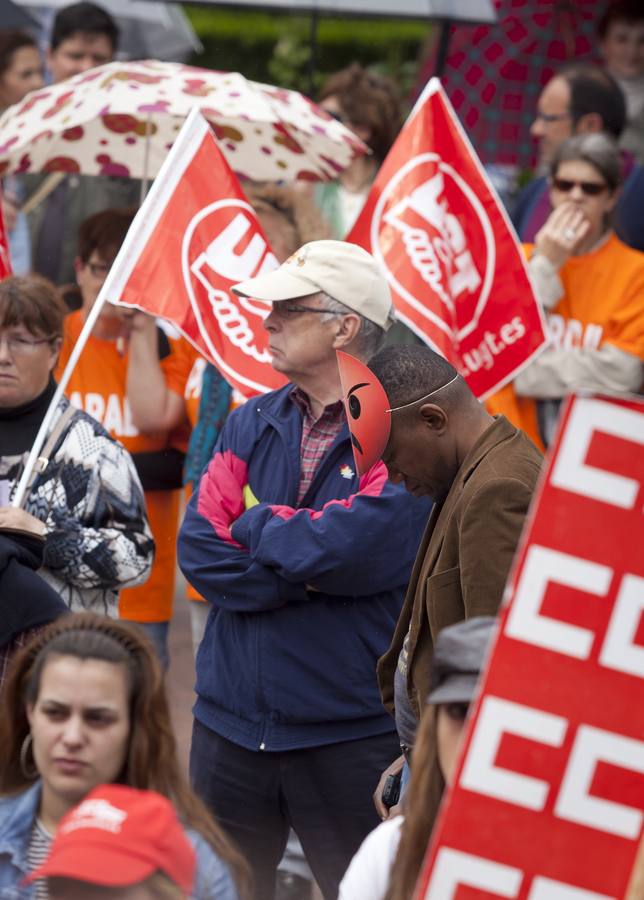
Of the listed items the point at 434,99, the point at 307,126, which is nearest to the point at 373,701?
the point at 434,99

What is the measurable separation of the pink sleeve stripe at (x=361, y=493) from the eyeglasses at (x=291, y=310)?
0.45m

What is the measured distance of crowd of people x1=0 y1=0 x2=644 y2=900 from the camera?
9.73ft

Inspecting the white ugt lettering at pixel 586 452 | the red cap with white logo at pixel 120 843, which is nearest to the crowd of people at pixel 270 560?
the red cap with white logo at pixel 120 843

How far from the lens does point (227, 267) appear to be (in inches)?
203

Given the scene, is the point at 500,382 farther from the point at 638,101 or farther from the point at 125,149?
the point at 638,101

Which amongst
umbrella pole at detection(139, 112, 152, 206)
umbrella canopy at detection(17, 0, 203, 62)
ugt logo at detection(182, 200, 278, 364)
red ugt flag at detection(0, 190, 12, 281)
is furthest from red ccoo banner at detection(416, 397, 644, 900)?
umbrella canopy at detection(17, 0, 203, 62)

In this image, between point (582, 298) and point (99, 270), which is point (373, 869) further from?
point (582, 298)

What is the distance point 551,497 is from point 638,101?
271 inches

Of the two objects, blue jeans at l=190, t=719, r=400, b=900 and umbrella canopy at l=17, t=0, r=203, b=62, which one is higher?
umbrella canopy at l=17, t=0, r=203, b=62

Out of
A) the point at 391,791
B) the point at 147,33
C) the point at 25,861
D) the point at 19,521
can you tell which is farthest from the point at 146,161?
the point at 25,861

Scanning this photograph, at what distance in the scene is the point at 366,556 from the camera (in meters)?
4.02

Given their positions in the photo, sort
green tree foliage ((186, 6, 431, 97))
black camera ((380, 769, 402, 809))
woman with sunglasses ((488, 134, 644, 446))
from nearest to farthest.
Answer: black camera ((380, 769, 402, 809)), woman with sunglasses ((488, 134, 644, 446)), green tree foliage ((186, 6, 431, 97))

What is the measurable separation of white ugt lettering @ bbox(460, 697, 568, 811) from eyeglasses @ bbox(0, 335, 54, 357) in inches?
96.9

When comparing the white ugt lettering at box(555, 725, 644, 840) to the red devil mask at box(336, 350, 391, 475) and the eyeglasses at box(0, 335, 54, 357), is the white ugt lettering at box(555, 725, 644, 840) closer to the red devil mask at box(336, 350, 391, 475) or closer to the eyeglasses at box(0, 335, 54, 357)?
the red devil mask at box(336, 350, 391, 475)
